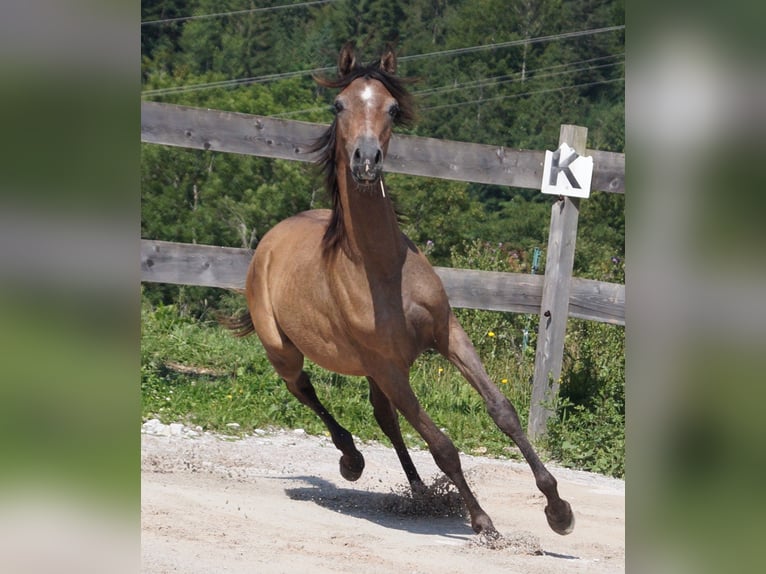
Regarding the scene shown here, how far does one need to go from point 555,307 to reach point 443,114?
58.5 feet

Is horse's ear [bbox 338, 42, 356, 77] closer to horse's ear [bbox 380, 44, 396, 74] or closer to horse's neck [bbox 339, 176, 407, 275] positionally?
horse's ear [bbox 380, 44, 396, 74]

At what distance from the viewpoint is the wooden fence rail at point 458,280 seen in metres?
6.69

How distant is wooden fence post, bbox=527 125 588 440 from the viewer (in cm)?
657

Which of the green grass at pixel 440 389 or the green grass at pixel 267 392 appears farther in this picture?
the green grass at pixel 267 392

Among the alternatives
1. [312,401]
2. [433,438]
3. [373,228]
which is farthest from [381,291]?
[312,401]

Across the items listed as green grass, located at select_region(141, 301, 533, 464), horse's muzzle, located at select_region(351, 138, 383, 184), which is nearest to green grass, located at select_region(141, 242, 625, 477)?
green grass, located at select_region(141, 301, 533, 464)

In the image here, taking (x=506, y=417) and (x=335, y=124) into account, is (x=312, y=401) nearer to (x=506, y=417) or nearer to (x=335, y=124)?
(x=506, y=417)

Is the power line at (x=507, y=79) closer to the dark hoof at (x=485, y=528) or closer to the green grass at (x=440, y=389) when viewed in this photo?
the green grass at (x=440, y=389)

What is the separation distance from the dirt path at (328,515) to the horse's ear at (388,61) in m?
2.21

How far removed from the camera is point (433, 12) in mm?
26531

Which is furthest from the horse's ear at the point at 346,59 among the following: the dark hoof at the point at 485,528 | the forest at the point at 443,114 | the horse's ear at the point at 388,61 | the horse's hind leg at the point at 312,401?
the forest at the point at 443,114
